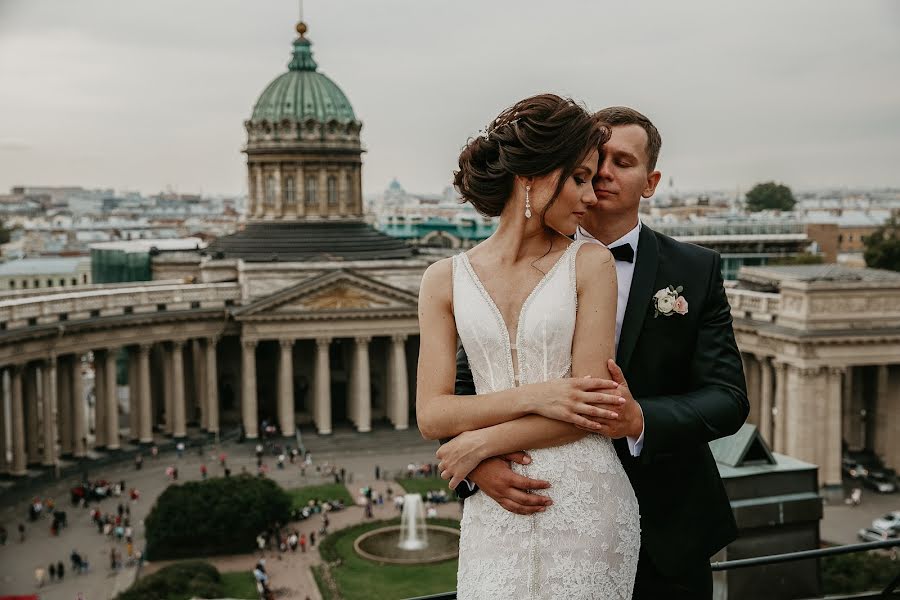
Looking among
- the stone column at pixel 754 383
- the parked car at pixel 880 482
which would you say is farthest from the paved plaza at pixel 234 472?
the stone column at pixel 754 383

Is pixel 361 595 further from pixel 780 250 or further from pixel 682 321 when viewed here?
pixel 780 250

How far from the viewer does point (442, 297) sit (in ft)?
22.9

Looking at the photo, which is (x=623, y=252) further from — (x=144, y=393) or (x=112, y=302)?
(x=144, y=393)

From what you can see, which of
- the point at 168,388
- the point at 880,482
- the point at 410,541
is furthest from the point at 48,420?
the point at 880,482

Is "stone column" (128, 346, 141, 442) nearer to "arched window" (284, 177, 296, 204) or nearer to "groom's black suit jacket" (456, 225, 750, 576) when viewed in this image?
"arched window" (284, 177, 296, 204)

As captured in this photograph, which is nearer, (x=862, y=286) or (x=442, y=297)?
(x=442, y=297)

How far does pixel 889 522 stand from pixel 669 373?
43898 mm

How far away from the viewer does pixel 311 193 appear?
84.8 m

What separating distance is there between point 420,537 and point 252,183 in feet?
143

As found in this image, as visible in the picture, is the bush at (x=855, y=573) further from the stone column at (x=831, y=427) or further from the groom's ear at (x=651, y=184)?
the groom's ear at (x=651, y=184)

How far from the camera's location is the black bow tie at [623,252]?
7730mm

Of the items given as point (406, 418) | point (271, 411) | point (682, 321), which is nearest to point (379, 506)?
point (406, 418)

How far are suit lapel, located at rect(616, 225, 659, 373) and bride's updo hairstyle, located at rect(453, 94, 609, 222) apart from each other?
999 millimetres

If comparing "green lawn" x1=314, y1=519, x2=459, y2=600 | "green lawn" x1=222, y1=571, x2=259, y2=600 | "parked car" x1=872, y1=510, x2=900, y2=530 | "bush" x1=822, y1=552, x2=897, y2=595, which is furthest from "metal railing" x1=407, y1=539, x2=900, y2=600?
"parked car" x1=872, y1=510, x2=900, y2=530
